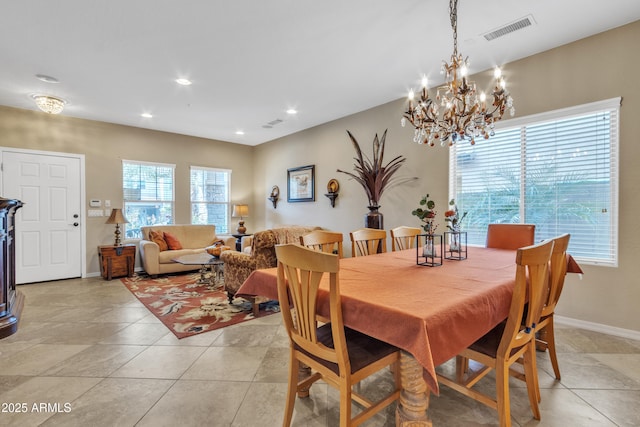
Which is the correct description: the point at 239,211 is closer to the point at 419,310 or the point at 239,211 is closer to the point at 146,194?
the point at 146,194

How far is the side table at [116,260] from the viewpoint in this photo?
495 cm

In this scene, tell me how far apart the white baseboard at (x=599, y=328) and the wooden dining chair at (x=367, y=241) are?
6.23ft

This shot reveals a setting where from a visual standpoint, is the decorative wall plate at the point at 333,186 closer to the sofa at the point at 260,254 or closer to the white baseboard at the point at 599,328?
the sofa at the point at 260,254

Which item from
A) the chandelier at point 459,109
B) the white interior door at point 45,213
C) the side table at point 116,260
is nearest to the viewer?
the chandelier at point 459,109

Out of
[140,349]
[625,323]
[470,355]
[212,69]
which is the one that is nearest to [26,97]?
[212,69]

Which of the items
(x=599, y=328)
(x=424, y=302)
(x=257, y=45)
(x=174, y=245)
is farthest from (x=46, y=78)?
(x=599, y=328)

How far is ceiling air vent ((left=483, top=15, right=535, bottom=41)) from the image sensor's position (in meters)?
2.51

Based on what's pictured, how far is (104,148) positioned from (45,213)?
136 cm

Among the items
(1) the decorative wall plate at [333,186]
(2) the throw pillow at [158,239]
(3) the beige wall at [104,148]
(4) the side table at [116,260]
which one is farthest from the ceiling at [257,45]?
(4) the side table at [116,260]

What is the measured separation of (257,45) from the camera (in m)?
2.86

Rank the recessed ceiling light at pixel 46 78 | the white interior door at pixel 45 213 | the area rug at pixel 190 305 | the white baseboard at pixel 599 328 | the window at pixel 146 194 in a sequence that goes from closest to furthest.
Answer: the white baseboard at pixel 599 328, the area rug at pixel 190 305, the recessed ceiling light at pixel 46 78, the white interior door at pixel 45 213, the window at pixel 146 194

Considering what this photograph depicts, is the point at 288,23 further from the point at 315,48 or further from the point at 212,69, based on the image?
the point at 212,69

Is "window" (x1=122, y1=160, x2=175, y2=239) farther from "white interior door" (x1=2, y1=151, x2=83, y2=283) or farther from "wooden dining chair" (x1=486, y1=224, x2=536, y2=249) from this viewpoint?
"wooden dining chair" (x1=486, y1=224, x2=536, y2=249)

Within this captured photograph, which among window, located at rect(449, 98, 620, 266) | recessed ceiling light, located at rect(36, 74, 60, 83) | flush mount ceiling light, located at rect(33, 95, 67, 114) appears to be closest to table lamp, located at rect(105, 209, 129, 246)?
flush mount ceiling light, located at rect(33, 95, 67, 114)
